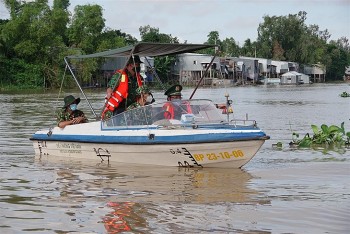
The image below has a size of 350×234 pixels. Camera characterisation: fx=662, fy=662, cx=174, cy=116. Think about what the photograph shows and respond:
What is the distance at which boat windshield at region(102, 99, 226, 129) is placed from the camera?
1269 cm

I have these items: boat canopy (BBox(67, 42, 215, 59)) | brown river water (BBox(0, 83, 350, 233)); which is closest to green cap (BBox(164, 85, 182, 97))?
boat canopy (BBox(67, 42, 215, 59))

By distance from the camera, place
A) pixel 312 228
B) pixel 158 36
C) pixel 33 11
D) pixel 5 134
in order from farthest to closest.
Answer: pixel 158 36, pixel 33 11, pixel 5 134, pixel 312 228

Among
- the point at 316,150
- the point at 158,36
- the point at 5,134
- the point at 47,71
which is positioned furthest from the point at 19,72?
the point at 316,150

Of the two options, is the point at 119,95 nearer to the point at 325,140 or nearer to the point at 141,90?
the point at 141,90

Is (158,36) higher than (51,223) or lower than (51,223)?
higher

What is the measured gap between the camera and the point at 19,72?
252ft

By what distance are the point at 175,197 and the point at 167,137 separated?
7.74 feet

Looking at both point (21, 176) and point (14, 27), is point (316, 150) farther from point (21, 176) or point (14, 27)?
point (14, 27)

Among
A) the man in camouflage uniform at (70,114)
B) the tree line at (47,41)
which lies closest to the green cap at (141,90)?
the man in camouflage uniform at (70,114)

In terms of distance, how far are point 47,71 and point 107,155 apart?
2610 inches

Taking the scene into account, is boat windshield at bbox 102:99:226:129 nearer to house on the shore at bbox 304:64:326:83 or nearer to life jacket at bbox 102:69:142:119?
life jacket at bbox 102:69:142:119

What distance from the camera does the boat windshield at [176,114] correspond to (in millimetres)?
12688

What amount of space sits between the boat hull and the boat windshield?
51 centimetres

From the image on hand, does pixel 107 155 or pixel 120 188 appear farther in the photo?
pixel 107 155
